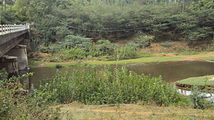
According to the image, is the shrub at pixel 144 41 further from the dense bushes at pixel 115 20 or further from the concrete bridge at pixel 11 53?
the concrete bridge at pixel 11 53

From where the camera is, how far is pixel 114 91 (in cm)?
903

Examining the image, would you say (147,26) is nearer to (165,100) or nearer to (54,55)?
(54,55)

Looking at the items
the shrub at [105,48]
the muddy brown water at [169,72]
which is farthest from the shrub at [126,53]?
the muddy brown water at [169,72]

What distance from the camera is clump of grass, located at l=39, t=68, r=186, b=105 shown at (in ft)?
29.1

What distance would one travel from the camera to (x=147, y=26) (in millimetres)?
41969

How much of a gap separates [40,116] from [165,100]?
20.8 ft

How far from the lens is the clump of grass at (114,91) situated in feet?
29.1

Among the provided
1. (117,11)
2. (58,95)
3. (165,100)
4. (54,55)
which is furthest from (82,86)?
(117,11)

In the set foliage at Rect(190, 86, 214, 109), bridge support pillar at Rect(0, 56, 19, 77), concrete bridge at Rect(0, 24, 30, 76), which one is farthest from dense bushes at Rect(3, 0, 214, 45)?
foliage at Rect(190, 86, 214, 109)

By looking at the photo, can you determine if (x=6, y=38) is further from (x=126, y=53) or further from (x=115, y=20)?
(x=115, y=20)

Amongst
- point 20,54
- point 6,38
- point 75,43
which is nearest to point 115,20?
point 75,43

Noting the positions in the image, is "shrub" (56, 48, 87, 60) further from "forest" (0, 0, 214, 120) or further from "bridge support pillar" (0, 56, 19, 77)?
"bridge support pillar" (0, 56, 19, 77)

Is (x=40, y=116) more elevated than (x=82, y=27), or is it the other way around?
(x=82, y=27)

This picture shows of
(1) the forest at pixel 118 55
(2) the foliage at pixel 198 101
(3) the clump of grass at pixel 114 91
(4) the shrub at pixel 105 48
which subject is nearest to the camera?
(2) the foliage at pixel 198 101
